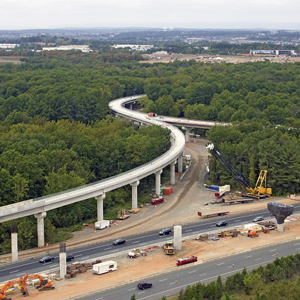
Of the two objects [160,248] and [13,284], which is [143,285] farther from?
[160,248]

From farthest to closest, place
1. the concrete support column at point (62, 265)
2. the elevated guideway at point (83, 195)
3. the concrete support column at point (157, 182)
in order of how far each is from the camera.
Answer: the concrete support column at point (157, 182), the elevated guideway at point (83, 195), the concrete support column at point (62, 265)

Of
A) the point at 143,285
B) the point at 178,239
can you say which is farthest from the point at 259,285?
the point at 178,239

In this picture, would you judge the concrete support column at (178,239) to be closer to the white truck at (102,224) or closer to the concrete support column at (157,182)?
the white truck at (102,224)

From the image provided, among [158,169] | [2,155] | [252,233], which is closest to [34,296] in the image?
[252,233]

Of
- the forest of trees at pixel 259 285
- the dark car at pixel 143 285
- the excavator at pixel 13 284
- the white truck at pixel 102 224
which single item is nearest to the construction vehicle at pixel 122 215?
the white truck at pixel 102 224

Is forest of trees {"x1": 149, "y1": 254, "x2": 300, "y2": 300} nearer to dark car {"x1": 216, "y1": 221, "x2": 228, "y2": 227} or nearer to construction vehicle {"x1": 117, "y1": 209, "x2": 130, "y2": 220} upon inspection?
dark car {"x1": 216, "y1": 221, "x2": 228, "y2": 227}

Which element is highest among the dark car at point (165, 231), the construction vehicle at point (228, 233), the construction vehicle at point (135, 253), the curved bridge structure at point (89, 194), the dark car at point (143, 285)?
the curved bridge structure at point (89, 194)
